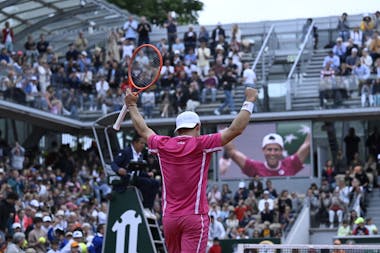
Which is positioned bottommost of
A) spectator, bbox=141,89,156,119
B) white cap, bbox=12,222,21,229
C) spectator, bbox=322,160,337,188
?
white cap, bbox=12,222,21,229

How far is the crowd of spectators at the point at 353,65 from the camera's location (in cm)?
3181

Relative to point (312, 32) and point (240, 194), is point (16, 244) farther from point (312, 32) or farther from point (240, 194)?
point (312, 32)

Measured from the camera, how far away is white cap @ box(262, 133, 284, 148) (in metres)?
34.7

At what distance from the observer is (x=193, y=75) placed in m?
34.2

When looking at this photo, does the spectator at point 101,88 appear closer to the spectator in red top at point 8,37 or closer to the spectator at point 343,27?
the spectator in red top at point 8,37

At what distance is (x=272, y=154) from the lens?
114ft

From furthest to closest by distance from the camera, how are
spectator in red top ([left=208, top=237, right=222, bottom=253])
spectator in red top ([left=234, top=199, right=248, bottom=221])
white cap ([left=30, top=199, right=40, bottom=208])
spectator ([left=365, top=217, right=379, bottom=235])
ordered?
spectator in red top ([left=234, top=199, right=248, bottom=221]) < spectator ([left=365, top=217, right=379, bottom=235]) < white cap ([left=30, top=199, right=40, bottom=208]) < spectator in red top ([left=208, top=237, right=222, bottom=253])

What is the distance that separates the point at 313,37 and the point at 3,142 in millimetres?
10841

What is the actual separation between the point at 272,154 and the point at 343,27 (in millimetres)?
4916

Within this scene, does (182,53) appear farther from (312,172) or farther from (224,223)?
(224,223)

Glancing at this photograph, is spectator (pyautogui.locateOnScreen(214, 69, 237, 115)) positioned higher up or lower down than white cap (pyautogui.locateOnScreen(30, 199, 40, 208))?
higher up

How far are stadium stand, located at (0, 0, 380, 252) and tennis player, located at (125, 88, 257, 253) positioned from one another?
15278mm

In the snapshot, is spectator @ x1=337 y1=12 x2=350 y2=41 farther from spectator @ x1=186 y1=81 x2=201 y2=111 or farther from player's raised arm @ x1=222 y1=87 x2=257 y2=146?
player's raised arm @ x1=222 y1=87 x2=257 y2=146

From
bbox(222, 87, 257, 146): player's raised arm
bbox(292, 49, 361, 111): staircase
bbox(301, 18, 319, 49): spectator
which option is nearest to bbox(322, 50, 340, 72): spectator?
bbox(292, 49, 361, 111): staircase
